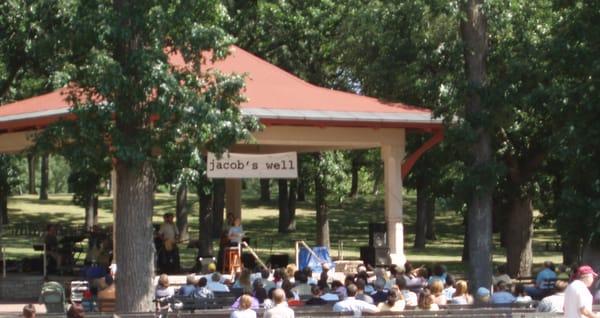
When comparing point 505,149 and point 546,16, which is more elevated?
point 546,16

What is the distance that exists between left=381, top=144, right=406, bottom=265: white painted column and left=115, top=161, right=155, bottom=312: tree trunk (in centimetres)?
976

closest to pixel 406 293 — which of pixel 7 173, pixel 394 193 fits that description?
pixel 394 193

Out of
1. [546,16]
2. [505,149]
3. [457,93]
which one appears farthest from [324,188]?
[457,93]

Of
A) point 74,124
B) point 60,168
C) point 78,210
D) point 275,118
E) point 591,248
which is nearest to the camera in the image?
point 74,124

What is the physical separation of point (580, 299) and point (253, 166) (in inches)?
434

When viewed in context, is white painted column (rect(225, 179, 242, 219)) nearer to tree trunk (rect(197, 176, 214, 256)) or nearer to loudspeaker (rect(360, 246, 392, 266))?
tree trunk (rect(197, 176, 214, 256))

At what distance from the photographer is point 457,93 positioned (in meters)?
20.0

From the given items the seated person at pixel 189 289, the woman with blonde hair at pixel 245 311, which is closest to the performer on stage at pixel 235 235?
the seated person at pixel 189 289

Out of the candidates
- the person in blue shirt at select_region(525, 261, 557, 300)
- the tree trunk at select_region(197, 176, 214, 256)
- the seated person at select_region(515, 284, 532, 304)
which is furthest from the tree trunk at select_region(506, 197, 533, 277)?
the seated person at select_region(515, 284, 532, 304)

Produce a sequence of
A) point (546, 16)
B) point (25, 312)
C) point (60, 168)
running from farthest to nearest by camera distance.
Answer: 1. point (60, 168)
2. point (546, 16)
3. point (25, 312)

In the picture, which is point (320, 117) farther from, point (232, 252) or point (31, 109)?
point (31, 109)

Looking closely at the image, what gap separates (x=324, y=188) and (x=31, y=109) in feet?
40.0

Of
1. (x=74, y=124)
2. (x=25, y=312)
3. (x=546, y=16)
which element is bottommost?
(x=25, y=312)

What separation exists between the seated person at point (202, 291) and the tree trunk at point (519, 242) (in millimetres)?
12542
